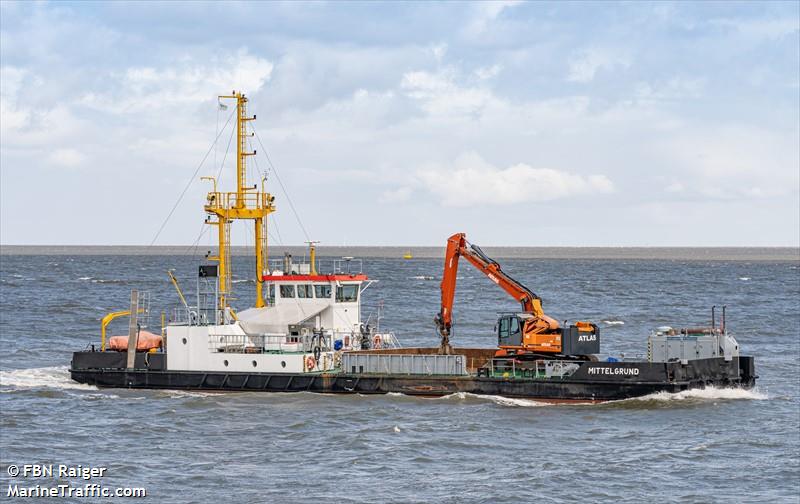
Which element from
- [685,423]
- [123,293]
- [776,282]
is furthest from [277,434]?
[776,282]

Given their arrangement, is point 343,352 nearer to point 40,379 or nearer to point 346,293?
point 346,293

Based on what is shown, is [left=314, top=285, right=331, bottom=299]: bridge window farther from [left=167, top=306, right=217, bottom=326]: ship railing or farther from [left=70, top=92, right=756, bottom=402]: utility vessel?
[left=167, top=306, right=217, bottom=326]: ship railing

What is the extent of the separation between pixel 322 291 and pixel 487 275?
21.1ft

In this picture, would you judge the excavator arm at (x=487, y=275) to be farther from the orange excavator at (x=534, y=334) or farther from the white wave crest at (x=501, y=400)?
the white wave crest at (x=501, y=400)

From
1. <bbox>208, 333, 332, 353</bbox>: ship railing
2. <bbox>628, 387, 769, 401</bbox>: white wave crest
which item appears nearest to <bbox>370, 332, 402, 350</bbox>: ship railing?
<bbox>208, 333, 332, 353</bbox>: ship railing

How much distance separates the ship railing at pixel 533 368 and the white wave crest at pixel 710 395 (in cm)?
259

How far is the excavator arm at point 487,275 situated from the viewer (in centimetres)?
4262

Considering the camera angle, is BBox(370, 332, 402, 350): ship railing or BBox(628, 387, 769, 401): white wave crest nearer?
BBox(628, 387, 769, 401): white wave crest

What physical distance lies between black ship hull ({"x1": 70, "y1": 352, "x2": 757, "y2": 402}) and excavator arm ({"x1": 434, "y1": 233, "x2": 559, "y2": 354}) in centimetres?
250

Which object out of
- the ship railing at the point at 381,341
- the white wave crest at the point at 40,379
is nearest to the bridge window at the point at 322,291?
the ship railing at the point at 381,341

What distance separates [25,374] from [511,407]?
21.2m

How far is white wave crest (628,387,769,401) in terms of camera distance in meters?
40.0

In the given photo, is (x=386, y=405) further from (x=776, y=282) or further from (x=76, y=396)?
(x=776, y=282)

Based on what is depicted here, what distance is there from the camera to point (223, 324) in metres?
44.2
